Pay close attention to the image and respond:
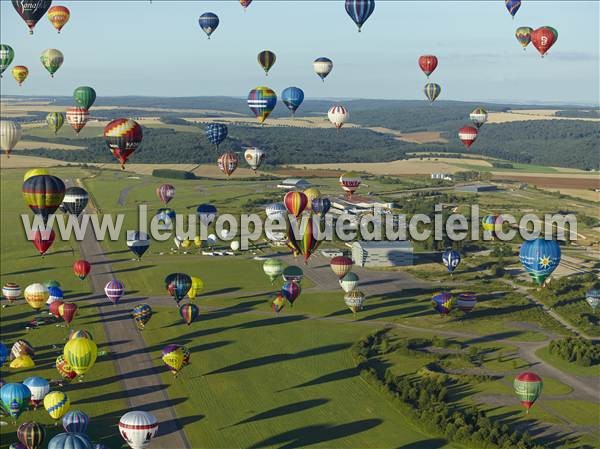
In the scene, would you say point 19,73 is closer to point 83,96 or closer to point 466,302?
point 83,96

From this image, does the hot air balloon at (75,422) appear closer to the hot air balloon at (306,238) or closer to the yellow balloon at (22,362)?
the yellow balloon at (22,362)

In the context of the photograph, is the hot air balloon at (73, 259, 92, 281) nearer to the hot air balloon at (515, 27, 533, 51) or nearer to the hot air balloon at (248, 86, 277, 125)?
the hot air balloon at (248, 86, 277, 125)

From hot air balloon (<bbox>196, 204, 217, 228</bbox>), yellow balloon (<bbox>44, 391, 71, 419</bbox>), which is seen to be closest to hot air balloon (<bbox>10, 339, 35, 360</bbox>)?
yellow balloon (<bbox>44, 391, 71, 419</bbox>)

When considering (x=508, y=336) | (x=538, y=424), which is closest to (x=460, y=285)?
(x=508, y=336)

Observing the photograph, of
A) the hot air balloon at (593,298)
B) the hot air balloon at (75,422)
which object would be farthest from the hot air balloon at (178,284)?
the hot air balloon at (593,298)

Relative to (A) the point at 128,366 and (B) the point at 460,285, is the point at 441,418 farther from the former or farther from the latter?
(B) the point at 460,285

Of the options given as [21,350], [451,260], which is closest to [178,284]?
[21,350]
